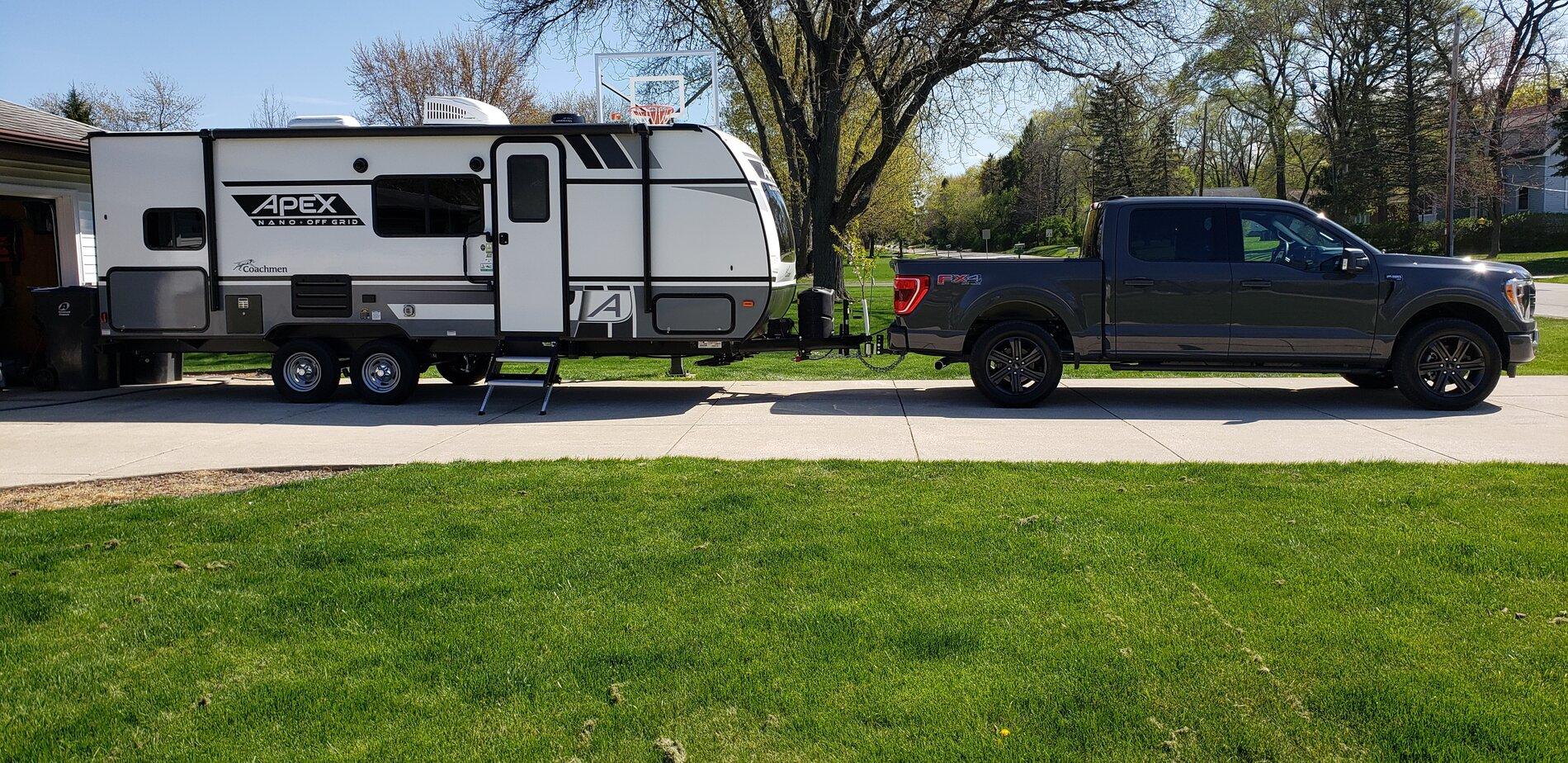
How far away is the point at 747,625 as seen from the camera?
15.1 feet

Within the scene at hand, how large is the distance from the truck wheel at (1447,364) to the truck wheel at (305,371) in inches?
431

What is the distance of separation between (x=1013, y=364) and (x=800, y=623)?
710 cm

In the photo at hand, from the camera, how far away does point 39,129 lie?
1449 cm

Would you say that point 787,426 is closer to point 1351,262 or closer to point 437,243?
point 437,243

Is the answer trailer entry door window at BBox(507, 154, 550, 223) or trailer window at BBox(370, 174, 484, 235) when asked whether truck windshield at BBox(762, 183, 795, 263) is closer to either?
trailer entry door window at BBox(507, 154, 550, 223)

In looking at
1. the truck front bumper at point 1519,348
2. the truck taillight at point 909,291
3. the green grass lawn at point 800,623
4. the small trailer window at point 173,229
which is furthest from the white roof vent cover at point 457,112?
the truck front bumper at point 1519,348

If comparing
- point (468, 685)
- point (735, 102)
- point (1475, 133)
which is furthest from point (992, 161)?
point (468, 685)

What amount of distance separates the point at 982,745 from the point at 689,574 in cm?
207

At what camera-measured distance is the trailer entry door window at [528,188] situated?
11328 millimetres

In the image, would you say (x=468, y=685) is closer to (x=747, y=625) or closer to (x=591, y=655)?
(x=591, y=655)

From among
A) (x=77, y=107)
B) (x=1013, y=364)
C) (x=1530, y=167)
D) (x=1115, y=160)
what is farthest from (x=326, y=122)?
(x=1530, y=167)

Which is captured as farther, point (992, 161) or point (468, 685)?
point (992, 161)

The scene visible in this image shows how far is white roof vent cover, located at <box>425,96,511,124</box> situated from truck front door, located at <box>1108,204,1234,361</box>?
665cm

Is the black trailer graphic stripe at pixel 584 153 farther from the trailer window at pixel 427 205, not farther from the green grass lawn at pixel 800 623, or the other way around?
the green grass lawn at pixel 800 623
